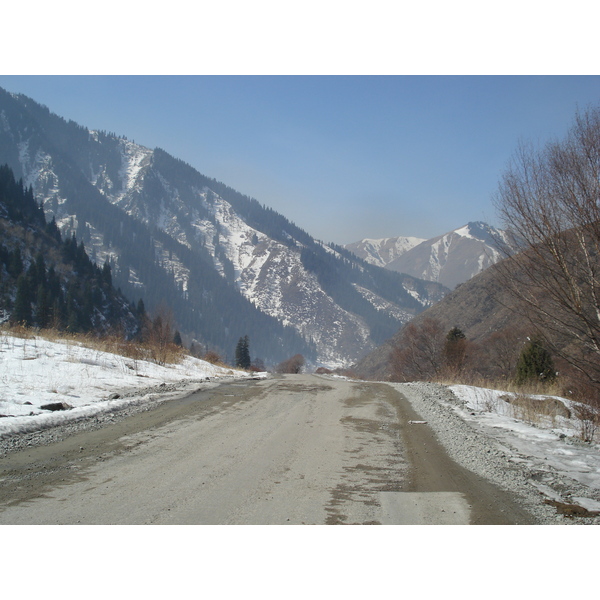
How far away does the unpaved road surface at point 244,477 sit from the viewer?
439 centimetres

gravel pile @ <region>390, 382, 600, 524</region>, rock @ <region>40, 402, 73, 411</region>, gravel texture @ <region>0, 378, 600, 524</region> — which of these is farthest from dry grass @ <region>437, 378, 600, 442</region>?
rock @ <region>40, 402, 73, 411</region>

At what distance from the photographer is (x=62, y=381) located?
1076 centimetres

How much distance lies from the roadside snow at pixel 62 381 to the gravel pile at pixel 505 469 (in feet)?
21.9

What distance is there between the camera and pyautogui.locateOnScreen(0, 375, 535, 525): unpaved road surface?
14.4 ft

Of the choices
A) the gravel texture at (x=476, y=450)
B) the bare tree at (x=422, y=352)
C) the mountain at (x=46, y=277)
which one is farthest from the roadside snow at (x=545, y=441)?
the mountain at (x=46, y=277)

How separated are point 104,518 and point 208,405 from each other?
6634 millimetres

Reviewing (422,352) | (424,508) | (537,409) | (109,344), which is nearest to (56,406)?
(424,508)

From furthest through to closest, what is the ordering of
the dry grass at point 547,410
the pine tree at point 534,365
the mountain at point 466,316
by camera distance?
1. the mountain at point 466,316
2. the pine tree at point 534,365
3. the dry grass at point 547,410

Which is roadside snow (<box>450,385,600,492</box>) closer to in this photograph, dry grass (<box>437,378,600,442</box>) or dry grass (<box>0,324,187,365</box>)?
dry grass (<box>437,378,600,442</box>)

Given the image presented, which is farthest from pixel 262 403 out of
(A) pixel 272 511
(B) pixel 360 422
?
(A) pixel 272 511

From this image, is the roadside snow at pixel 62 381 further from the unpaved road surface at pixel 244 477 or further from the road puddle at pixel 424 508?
the road puddle at pixel 424 508

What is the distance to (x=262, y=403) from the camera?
11633 millimetres

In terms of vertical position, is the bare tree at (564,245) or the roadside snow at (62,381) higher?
the bare tree at (564,245)

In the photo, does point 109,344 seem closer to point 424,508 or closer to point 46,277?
point 424,508
